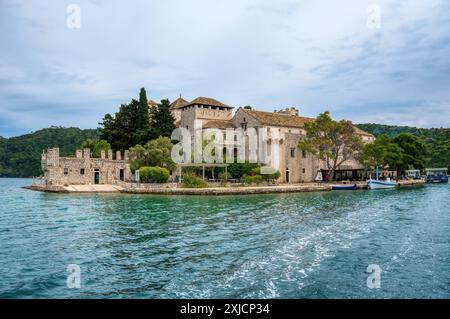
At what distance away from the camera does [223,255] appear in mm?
11336

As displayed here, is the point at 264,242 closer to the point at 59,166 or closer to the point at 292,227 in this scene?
the point at 292,227

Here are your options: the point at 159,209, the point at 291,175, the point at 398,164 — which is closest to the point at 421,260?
the point at 159,209

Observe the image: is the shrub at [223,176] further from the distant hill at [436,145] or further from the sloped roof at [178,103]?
the distant hill at [436,145]

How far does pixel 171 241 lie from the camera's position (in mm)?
13344

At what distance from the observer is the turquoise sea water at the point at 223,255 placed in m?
8.40

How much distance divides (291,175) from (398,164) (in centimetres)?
2086

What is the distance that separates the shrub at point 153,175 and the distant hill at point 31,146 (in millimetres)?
57874

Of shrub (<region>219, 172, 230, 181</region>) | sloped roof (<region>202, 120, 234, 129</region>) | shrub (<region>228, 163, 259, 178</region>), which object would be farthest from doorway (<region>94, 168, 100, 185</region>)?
sloped roof (<region>202, 120, 234, 129</region>)

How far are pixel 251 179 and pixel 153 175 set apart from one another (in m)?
10.9

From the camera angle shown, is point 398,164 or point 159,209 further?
point 398,164

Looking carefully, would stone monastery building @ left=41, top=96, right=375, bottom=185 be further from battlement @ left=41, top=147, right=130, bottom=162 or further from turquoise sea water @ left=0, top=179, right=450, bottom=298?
turquoise sea water @ left=0, top=179, right=450, bottom=298

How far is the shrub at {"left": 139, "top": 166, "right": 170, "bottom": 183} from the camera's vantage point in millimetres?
38688

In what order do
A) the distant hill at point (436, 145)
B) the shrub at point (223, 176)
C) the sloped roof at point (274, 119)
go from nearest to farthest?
1. the shrub at point (223, 176)
2. the sloped roof at point (274, 119)
3. the distant hill at point (436, 145)

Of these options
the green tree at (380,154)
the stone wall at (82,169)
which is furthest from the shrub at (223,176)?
the green tree at (380,154)
